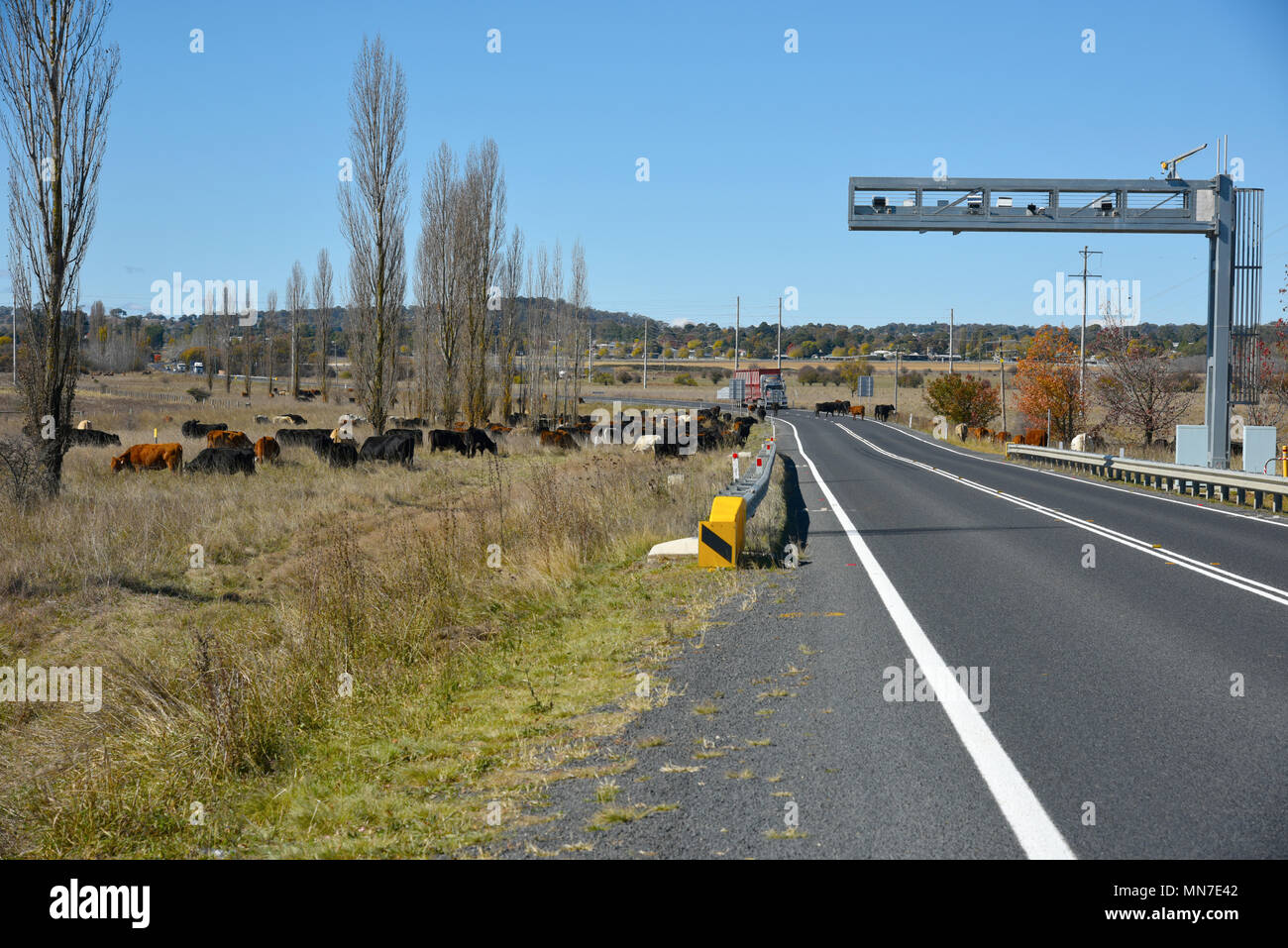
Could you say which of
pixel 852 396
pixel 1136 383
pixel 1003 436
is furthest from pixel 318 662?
pixel 852 396

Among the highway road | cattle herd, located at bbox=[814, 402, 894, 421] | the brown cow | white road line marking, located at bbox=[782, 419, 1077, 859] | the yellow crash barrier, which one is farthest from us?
cattle herd, located at bbox=[814, 402, 894, 421]

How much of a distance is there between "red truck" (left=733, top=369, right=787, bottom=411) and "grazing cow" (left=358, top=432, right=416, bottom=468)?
2171 inches

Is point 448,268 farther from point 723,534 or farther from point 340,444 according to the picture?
point 723,534

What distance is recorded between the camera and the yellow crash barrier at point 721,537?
457 inches

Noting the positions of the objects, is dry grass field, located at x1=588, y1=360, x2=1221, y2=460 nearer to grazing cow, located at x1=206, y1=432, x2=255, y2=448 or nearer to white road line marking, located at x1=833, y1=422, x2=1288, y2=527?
white road line marking, located at x1=833, y1=422, x2=1288, y2=527

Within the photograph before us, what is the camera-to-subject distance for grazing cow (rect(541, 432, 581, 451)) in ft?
134

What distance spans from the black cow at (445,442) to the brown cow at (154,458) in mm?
12375

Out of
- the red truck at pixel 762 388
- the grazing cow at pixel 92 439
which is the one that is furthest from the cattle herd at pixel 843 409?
the grazing cow at pixel 92 439

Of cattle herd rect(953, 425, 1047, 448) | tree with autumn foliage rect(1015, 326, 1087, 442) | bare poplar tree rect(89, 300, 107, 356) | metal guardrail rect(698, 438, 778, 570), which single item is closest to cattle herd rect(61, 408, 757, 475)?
metal guardrail rect(698, 438, 778, 570)

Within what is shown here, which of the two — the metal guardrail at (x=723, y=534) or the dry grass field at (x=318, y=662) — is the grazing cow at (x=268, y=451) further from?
the metal guardrail at (x=723, y=534)

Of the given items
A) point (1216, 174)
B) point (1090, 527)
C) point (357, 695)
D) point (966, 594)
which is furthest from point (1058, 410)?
point (357, 695)

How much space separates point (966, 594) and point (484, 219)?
43.2m

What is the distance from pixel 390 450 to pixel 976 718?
28.4 metres

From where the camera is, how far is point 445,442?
1508 inches
